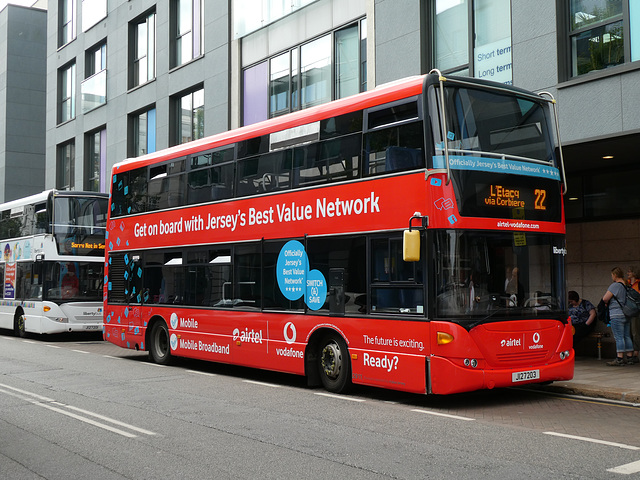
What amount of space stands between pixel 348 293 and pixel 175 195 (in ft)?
17.4

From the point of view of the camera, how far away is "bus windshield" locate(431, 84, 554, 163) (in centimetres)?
952

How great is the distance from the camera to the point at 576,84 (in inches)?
517

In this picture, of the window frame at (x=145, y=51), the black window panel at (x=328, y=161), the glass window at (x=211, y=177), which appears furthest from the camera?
the window frame at (x=145, y=51)

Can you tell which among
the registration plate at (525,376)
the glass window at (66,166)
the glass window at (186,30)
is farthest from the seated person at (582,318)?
the glass window at (66,166)

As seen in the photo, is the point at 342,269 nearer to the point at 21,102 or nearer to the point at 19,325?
the point at 19,325

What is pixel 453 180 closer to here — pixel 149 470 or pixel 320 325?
pixel 320 325

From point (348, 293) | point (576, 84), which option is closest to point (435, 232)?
point (348, 293)

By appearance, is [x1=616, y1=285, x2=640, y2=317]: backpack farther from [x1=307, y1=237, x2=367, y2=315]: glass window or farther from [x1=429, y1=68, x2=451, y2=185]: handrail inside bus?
[x1=429, y1=68, x2=451, y2=185]: handrail inside bus

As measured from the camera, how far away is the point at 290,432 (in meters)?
7.97

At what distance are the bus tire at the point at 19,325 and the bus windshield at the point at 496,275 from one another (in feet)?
54.6

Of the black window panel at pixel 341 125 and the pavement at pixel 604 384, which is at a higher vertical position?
the black window panel at pixel 341 125

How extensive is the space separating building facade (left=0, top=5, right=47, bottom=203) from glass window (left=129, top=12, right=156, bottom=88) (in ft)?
51.5

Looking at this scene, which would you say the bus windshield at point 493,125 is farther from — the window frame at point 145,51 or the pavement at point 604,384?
the window frame at point 145,51

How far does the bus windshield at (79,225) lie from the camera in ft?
68.6
